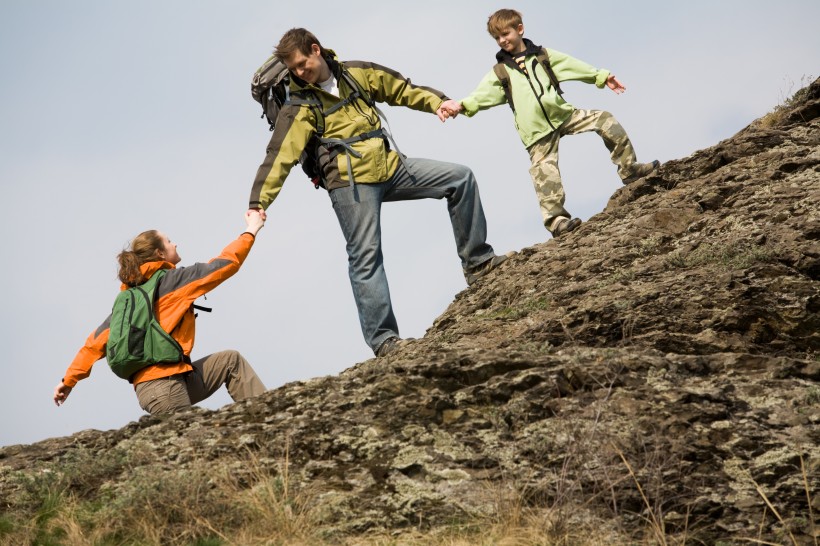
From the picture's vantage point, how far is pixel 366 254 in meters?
8.93

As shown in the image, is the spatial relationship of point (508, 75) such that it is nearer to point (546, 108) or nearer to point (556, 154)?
point (546, 108)

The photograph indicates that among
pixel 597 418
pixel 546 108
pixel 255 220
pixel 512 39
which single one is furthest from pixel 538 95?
pixel 597 418

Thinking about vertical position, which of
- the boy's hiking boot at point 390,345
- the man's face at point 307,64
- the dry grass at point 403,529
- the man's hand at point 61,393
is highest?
the man's face at point 307,64

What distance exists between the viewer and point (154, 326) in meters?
7.05

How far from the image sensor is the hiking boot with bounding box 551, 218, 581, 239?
32.6 ft

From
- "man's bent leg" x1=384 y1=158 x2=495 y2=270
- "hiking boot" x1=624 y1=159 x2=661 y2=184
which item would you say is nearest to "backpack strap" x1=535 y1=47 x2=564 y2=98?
"hiking boot" x1=624 y1=159 x2=661 y2=184

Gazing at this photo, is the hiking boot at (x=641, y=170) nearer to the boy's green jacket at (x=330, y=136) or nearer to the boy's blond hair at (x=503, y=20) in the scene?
the boy's blond hair at (x=503, y=20)

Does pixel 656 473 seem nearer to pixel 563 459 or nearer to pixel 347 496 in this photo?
pixel 563 459

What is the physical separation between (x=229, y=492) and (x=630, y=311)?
3.06 metres

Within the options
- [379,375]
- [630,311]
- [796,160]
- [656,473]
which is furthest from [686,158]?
[656,473]

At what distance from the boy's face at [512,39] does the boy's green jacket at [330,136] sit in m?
1.81

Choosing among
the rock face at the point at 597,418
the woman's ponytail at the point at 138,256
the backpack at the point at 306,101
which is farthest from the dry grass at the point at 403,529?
the backpack at the point at 306,101

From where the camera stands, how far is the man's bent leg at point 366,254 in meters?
8.77

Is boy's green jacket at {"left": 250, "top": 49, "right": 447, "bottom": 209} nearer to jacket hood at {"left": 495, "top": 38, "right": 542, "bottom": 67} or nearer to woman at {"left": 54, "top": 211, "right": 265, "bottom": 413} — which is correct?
woman at {"left": 54, "top": 211, "right": 265, "bottom": 413}
